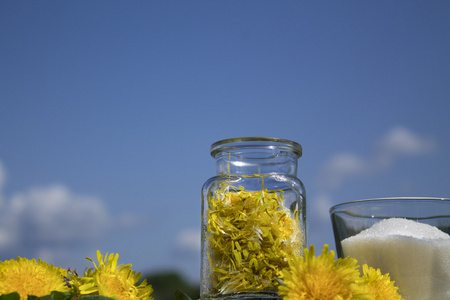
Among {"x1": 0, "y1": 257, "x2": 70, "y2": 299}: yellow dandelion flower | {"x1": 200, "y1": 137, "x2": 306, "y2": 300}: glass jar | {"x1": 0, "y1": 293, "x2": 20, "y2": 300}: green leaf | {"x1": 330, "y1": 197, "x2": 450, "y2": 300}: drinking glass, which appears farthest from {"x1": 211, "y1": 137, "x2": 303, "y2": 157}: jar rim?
{"x1": 0, "y1": 293, "x2": 20, "y2": 300}: green leaf

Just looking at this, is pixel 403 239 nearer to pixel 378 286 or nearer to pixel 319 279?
pixel 378 286

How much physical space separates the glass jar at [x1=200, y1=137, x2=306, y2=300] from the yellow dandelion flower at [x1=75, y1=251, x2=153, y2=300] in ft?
0.57

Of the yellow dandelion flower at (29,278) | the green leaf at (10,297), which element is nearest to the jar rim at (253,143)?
the yellow dandelion flower at (29,278)

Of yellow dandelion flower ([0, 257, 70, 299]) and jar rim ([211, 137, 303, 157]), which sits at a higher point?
jar rim ([211, 137, 303, 157])

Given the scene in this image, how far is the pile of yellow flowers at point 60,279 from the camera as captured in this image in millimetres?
857

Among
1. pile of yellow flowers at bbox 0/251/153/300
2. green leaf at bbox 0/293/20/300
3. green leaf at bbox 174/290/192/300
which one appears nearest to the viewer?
green leaf at bbox 0/293/20/300

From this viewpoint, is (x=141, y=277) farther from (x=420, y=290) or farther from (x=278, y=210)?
(x=420, y=290)

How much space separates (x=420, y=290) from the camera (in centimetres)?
109

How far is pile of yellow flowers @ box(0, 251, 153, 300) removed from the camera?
857 millimetres

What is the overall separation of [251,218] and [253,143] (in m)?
0.19

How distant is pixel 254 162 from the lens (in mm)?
1139

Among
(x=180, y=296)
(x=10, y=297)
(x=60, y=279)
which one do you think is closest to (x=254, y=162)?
(x=180, y=296)

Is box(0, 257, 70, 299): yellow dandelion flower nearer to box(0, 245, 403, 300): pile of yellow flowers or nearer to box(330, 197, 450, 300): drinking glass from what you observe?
box(0, 245, 403, 300): pile of yellow flowers

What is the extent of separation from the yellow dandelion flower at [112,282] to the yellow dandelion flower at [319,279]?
297 millimetres
